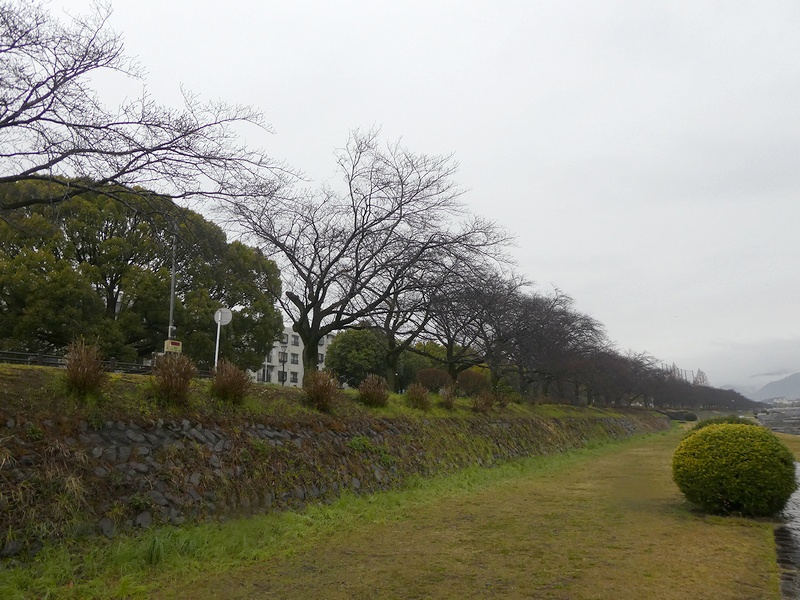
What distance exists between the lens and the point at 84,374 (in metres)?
7.77

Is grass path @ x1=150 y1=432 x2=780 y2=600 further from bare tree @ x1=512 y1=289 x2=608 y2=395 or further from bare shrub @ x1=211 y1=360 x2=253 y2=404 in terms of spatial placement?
bare tree @ x1=512 y1=289 x2=608 y2=395

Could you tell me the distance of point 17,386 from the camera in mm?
7770

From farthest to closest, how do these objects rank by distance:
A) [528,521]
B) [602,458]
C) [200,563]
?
[602,458]
[528,521]
[200,563]

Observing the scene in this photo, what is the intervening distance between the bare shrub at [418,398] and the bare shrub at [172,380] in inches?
328

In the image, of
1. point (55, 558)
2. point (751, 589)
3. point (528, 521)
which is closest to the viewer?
point (751, 589)

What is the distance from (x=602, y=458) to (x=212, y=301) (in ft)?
60.8

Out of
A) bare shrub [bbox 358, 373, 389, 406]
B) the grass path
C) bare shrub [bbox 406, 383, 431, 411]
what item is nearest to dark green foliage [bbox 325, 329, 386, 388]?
bare shrub [bbox 406, 383, 431, 411]

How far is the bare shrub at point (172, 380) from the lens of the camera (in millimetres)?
8836

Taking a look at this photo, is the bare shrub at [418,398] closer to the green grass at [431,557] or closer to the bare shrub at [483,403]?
the bare shrub at [483,403]

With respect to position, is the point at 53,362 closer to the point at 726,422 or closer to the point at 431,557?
the point at 431,557

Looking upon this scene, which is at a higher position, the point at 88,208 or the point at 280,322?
the point at 88,208

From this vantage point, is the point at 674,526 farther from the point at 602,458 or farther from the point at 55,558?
the point at 602,458

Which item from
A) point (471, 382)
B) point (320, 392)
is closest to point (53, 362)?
point (320, 392)

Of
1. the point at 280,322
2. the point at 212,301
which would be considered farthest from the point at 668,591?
the point at 280,322
